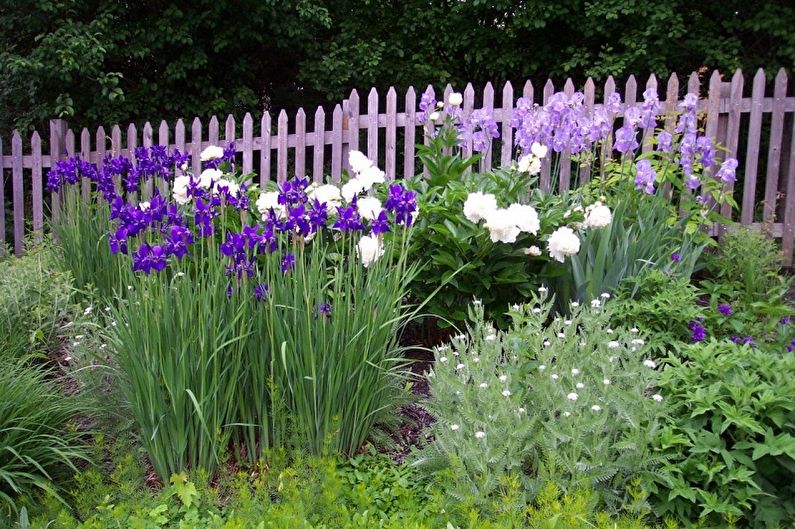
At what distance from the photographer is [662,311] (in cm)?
314

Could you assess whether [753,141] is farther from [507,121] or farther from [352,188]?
[352,188]

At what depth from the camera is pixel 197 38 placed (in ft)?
31.0

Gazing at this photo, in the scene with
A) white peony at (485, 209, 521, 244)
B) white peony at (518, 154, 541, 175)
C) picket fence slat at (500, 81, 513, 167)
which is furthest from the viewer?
picket fence slat at (500, 81, 513, 167)

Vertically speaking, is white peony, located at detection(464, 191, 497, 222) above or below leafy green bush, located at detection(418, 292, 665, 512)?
above

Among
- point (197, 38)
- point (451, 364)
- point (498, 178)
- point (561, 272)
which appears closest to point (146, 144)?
point (197, 38)

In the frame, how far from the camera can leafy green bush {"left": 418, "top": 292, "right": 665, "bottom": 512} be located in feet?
6.61

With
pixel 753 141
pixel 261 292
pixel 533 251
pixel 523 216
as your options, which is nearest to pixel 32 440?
pixel 261 292

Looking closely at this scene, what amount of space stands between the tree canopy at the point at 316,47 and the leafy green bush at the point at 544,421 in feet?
23.1

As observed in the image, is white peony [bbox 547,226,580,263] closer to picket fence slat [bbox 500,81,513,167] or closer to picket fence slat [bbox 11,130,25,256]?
picket fence slat [bbox 500,81,513,167]

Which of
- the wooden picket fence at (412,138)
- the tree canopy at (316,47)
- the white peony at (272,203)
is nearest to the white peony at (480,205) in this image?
the white peony at (272,203)

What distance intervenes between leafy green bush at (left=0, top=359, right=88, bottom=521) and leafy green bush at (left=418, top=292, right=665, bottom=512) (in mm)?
1377

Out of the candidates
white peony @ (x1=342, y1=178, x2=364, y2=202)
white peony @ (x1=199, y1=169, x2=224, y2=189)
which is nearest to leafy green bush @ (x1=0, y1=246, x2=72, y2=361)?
white peony @ (x1=199, y1=169, x2=224, y2=189)

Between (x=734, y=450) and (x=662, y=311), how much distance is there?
1.16m

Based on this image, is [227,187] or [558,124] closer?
[227,187]
